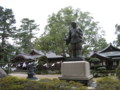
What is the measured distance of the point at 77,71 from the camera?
7.45 m

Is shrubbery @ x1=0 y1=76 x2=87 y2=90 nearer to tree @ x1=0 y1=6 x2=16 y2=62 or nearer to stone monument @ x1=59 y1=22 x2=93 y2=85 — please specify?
stone monument @ x1=59 y1=22 x2=93 y2=85

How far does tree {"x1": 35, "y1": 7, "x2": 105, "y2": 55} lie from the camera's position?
974 inches

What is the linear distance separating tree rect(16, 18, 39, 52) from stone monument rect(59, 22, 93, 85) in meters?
35.9

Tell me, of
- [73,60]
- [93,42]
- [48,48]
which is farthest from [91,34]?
[73,60]

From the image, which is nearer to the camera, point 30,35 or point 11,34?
point 11,34

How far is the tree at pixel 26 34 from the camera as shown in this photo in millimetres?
43125

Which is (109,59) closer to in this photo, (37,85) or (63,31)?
(63,31)

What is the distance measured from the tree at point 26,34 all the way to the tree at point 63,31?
57.5ft

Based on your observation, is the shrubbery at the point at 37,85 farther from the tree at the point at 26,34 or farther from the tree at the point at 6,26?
the tree at the point at 26,34

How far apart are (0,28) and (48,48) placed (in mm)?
9886

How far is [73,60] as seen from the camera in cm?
786

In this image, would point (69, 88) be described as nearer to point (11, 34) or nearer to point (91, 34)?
point (91, 34)

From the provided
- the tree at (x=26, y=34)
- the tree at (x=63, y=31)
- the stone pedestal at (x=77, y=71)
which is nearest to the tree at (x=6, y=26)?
the tree at (x=63, y=31)

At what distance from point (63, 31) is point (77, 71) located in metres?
17.0
